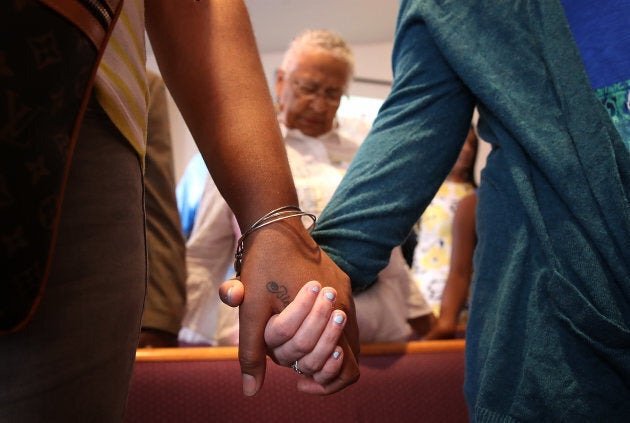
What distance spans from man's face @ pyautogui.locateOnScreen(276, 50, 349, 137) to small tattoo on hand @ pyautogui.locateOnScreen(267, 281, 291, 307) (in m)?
1.52

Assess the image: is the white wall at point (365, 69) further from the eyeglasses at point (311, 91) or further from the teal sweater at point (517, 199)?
the teal sweater at point (517, 199)

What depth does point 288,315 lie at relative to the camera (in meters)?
0.53

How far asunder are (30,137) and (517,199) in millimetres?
520

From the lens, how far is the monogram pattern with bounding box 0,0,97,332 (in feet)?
0.99

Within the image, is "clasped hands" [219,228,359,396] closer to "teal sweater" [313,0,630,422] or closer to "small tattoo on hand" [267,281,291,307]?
"small tattoo on hand" [267,281,291,307]

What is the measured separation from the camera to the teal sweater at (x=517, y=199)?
24.5 inches

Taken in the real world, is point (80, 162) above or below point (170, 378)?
above

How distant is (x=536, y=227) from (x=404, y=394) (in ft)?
2.78

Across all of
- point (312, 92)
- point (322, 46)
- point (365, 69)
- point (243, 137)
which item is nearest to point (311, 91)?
point (312, 92)

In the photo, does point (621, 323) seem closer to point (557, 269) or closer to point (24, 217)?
point (557, 269)

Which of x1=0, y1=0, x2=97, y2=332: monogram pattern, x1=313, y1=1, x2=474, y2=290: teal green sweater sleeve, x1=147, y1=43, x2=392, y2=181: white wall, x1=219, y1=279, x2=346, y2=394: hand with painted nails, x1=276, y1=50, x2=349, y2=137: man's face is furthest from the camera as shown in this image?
x1=147, y1=43, x2=392, y2=181: white wall

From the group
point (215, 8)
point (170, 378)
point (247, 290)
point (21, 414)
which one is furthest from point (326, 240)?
point (170, 378)

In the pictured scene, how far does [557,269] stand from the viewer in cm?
64

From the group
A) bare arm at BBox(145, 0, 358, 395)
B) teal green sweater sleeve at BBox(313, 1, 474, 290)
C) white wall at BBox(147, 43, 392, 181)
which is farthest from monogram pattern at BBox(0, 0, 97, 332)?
white wall at BBox(147, 43, 392, 181)
